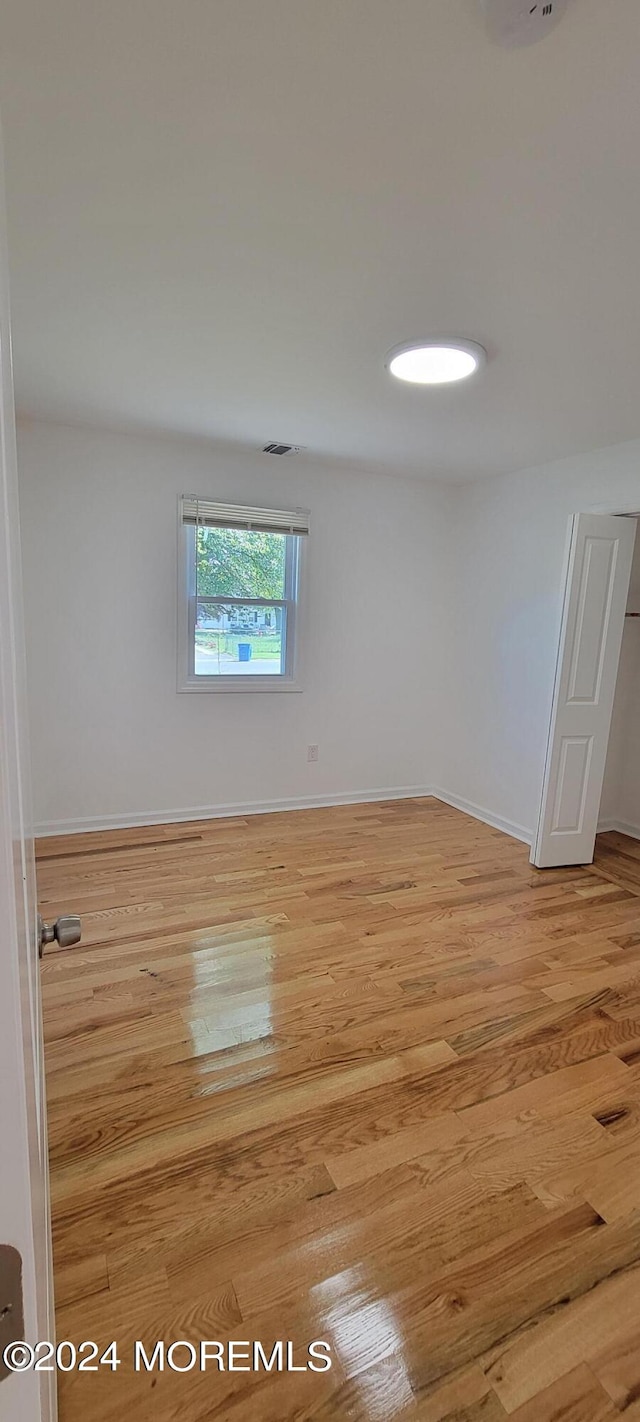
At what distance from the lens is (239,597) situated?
3793 millimetres

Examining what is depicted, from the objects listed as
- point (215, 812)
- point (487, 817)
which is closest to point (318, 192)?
point (215, 812)

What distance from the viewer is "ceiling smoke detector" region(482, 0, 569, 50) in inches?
36.0

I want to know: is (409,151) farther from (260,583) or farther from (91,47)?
(260,583)

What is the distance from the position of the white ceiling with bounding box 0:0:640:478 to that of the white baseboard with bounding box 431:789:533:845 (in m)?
2.53

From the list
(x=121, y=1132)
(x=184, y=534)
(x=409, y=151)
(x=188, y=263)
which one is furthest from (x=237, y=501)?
(x=121, y=1132)

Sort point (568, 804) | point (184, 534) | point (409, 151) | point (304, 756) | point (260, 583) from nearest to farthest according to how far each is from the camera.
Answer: point (409, 151), point (568, 804), point (184, 534), point (260, 583), point (304, 756)

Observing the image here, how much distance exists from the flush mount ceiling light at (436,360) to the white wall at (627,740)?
227 cm

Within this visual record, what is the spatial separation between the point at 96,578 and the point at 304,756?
1.83m

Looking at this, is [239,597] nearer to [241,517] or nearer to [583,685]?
[241,517]

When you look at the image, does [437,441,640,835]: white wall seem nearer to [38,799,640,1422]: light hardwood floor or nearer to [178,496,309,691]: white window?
[38,799,640,1422]: light hardwood floor

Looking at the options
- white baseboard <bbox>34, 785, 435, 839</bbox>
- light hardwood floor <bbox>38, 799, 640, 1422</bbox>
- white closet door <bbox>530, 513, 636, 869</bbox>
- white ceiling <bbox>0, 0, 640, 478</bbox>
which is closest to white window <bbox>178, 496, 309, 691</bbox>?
white baseboard <bbox>34, 785, 435, 839</bbox>

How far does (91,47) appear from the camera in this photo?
3.44 feet

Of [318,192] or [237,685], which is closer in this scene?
[318,192]

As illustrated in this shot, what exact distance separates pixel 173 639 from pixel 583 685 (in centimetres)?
249
